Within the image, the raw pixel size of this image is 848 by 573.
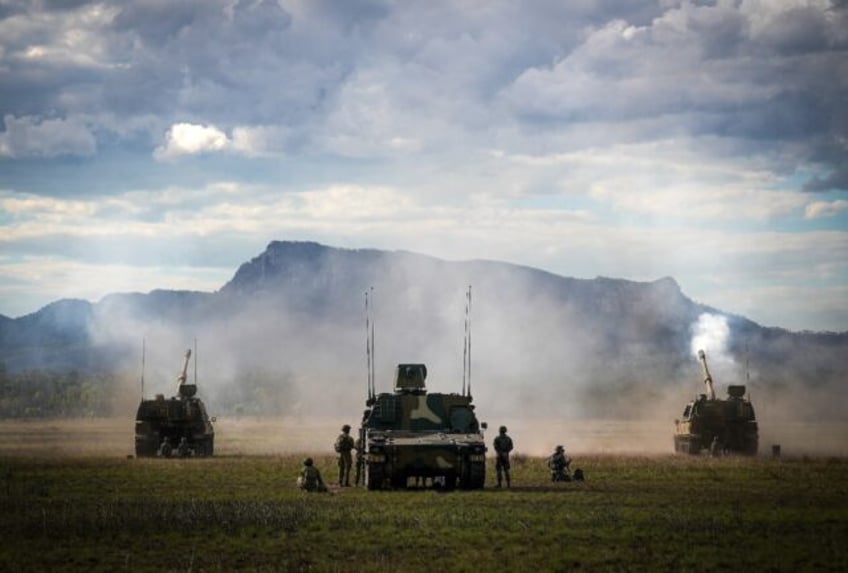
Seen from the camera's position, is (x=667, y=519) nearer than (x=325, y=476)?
Yes

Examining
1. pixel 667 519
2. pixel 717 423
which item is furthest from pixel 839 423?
pixel 667 519

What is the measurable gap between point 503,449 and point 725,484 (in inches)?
278

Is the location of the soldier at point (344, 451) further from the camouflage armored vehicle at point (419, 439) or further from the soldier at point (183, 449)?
the soldier at point (183, 449)

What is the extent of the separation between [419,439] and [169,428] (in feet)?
88.1

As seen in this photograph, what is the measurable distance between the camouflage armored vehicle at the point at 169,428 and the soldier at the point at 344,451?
21.8 m

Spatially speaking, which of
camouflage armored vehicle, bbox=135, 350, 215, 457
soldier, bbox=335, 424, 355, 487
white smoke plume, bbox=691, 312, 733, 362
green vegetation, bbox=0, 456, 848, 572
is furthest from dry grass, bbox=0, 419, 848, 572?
white smoke plume, bbox=691, 312, 733, 362

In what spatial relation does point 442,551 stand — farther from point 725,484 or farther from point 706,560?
point 725,484

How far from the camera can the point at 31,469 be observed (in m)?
50.1

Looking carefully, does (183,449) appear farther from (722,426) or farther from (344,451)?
(722,426)

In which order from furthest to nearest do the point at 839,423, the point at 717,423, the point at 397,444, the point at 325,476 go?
the point at 839,423, the point at 717,423, the point at 325,476, the point at 397,444

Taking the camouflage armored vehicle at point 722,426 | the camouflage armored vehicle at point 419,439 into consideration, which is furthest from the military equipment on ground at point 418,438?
the camouflage armored vehicle at point 722,426

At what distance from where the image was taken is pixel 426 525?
28594 millimetres

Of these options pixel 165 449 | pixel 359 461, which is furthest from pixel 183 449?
pixel 359 461

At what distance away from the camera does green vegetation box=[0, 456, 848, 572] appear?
2305 cm
